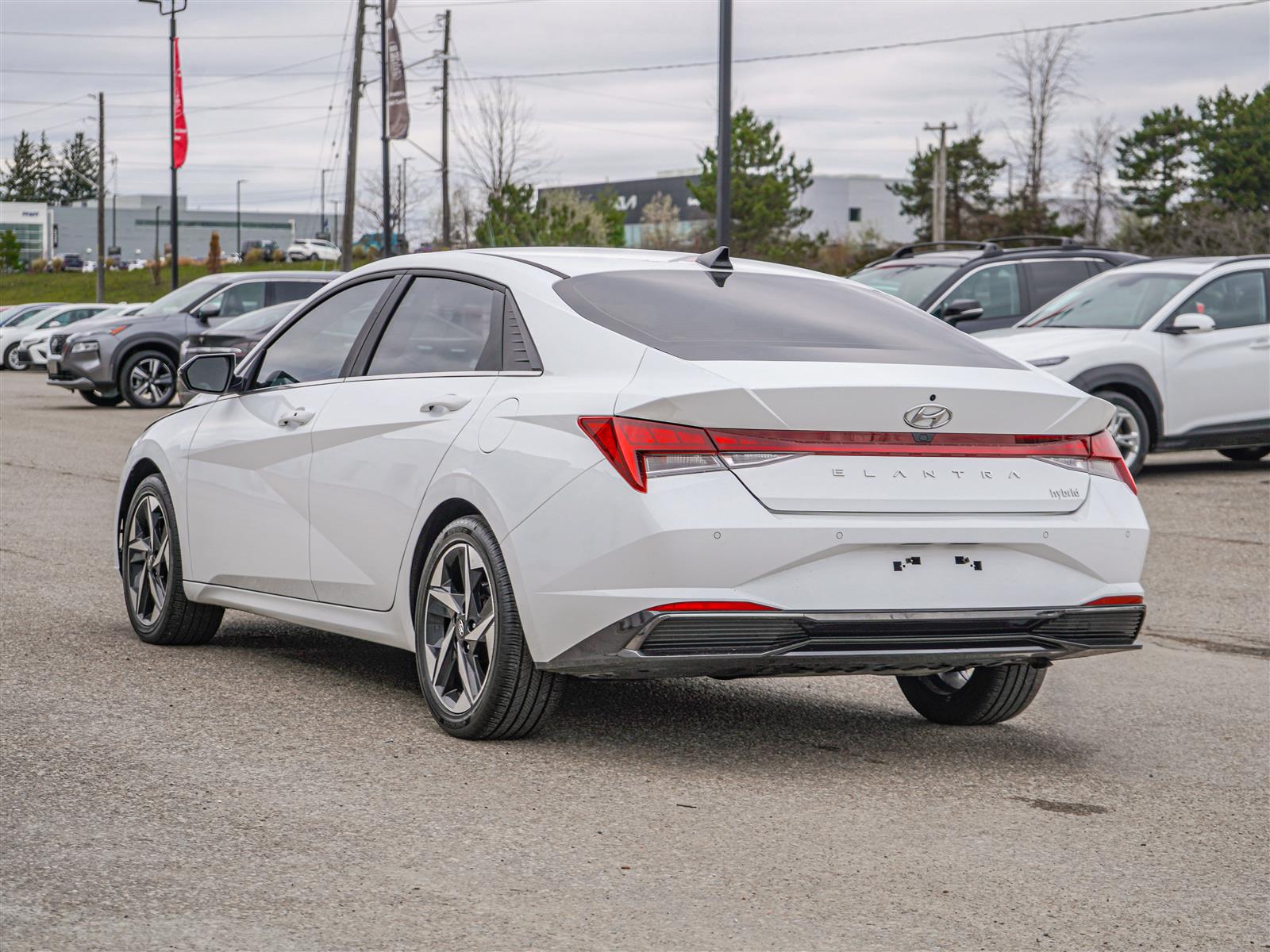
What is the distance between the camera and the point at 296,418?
641 centimetres

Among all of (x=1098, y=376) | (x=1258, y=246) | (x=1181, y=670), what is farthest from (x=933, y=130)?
(x=1181, y=670)

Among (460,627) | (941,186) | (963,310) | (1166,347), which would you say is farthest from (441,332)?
(941,186)

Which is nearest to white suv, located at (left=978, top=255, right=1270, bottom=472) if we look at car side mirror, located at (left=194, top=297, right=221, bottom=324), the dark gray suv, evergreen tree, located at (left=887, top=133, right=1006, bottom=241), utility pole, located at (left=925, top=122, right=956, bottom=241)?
the dark gray suv

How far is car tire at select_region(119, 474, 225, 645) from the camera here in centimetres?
709

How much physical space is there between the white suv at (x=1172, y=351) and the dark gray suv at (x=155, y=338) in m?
12.7

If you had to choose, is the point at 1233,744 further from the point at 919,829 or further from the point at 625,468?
the point at 625,468

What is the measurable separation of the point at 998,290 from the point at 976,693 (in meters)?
12.2

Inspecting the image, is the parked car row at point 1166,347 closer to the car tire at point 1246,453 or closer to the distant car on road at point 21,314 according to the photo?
the car tire at point 1246,453

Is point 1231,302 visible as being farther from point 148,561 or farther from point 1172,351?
point 148,561

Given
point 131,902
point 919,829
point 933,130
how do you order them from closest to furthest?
point 131,902
point 919,829
point 933,130

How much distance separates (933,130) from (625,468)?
248ft

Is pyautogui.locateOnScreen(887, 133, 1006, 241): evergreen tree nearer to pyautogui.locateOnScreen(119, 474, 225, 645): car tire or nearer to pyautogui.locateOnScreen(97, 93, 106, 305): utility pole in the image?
pyautogui.locateOnScreen(97, 93, 106, 305): utility pole

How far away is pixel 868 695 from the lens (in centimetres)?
672

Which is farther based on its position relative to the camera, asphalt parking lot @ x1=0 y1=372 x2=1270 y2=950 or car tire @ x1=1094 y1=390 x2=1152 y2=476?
car tire @ x1=1094 y1=390 x2=1152 y2=476
